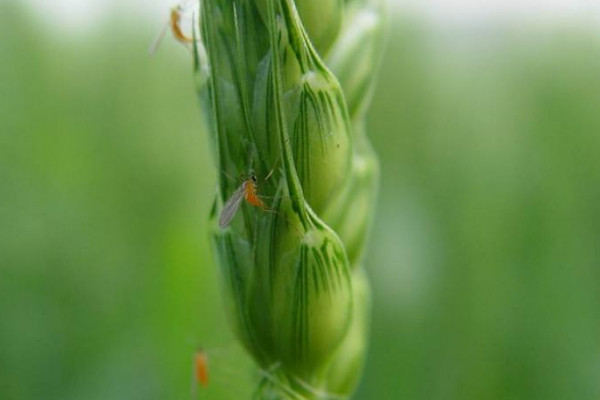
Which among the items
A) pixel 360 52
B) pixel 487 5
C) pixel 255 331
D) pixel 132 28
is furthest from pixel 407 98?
pixel 255 331

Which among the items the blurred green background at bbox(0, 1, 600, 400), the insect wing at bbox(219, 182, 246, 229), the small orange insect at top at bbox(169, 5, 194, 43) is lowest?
the blurred green background at bbox(0, 1, 600, 400)

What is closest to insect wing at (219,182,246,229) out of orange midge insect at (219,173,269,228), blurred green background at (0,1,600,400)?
orange midge insect at (219,173,269,228)

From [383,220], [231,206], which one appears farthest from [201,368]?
[383,220]

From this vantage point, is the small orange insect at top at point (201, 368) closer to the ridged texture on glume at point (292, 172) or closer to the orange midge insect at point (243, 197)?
the ridged texture on glume at point (292, 172)

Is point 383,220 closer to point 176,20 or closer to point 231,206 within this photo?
point 176,20

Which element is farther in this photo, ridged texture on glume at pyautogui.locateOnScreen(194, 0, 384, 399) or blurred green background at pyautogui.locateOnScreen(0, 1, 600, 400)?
blurred green background at pyautogui.locateOnScreen(0, 1, 600, 400)

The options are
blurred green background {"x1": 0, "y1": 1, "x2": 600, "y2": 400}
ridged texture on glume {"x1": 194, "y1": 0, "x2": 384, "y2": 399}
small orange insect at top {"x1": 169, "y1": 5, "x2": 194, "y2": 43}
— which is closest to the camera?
ridged texture on glume {"x1": 194, "y1": 0, "x2": 384, "y2": 399}

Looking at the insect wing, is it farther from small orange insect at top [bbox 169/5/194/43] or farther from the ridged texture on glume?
small orange insect at top [bbox 169/5/194/43]

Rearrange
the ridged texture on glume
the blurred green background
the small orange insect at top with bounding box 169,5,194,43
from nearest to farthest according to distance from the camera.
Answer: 1. the ridged texture on glume
2. the small orange insect at top with bounding box 169,5,194,43
3. the blurred green background
